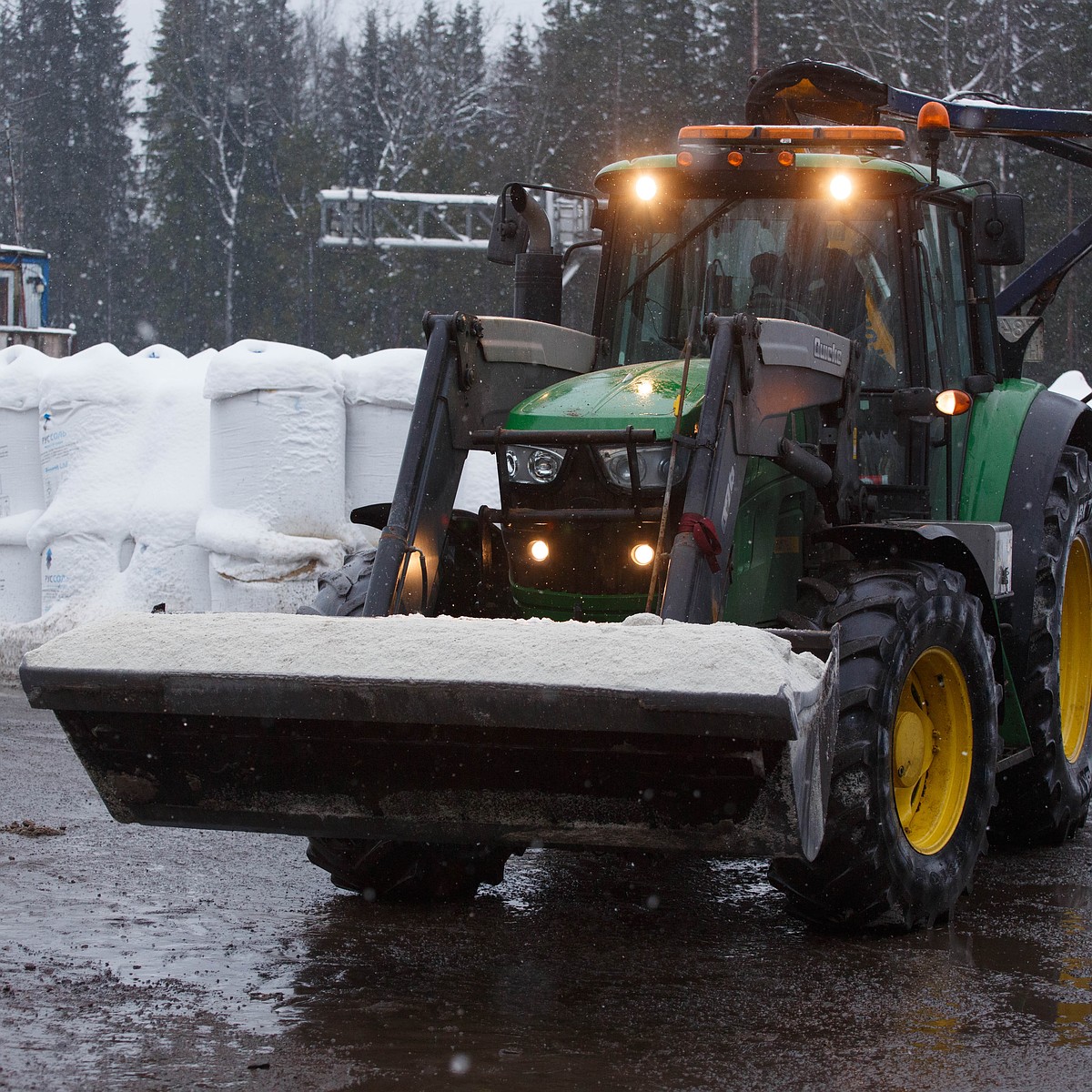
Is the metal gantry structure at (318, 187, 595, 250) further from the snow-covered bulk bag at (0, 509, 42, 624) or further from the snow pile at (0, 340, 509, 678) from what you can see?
the snow-covered bulk bag at (0, 509, 42, 624)

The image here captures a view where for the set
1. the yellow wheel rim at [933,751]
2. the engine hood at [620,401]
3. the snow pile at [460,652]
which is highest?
the engine hood at [620,401]

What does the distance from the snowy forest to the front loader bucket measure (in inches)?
1086

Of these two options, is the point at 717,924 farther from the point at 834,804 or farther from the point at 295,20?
the point at 295,20

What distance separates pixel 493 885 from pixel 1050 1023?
209 cm

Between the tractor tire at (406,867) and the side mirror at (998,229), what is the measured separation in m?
2.56

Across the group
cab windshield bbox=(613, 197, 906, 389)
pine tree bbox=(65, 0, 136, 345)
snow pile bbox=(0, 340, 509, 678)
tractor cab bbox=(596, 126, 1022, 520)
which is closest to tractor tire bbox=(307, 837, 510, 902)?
tractor cab bbox=(596, 126, 1022, 520)

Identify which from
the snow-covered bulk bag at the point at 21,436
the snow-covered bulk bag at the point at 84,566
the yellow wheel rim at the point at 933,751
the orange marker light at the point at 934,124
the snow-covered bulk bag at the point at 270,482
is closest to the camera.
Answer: the yellow wheel rim at the point at 933,751

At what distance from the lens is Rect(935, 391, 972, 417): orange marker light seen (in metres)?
5.76

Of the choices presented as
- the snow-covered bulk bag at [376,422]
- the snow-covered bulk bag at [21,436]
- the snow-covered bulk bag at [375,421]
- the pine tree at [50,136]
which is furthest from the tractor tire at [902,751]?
the pine tree at [50,136]

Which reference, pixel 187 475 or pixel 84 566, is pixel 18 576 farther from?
pixel 187 475

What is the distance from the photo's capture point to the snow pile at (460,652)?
150 inches

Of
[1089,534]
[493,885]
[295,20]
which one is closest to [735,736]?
[493,885]

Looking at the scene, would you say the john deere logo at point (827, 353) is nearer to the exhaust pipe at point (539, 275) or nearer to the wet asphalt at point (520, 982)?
the exhaust pipe at point (539, 275)

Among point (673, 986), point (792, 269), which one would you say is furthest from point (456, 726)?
point (792, 269)
